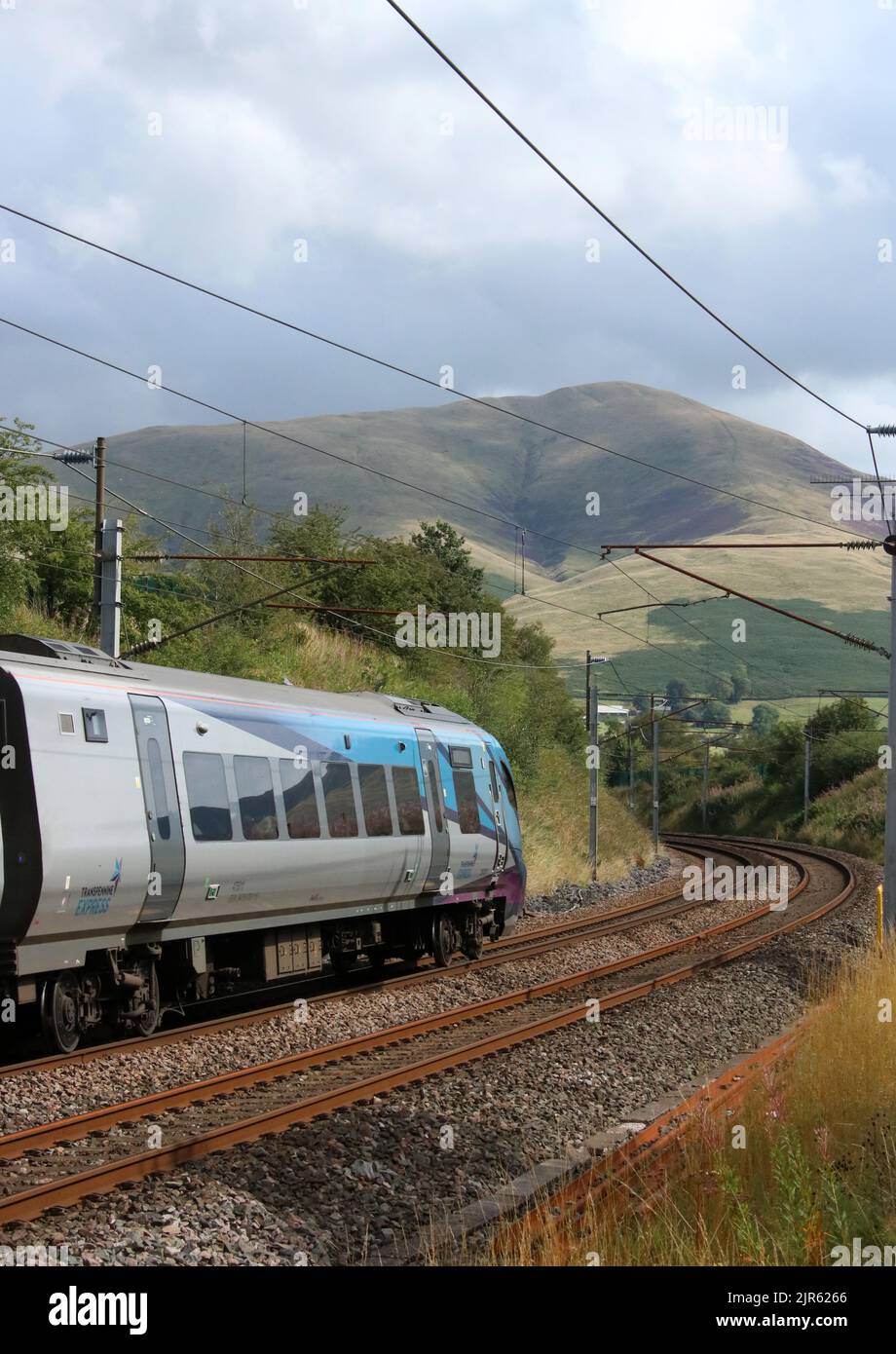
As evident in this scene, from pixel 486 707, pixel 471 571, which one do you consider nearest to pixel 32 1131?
pixel 486 707

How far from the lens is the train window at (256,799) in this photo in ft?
48.9

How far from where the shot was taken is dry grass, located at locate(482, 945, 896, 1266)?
22.3 ft

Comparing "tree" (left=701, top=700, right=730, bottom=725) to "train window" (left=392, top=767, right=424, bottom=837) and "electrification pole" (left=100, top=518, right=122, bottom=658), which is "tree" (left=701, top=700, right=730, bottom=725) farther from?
"train window" (left=392, top=767, right=424, bottom=837)

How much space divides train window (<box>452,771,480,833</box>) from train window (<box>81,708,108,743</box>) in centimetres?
825

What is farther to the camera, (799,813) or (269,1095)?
(799,813)

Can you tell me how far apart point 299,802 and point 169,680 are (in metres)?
2.48

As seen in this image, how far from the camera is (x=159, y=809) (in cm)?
1340

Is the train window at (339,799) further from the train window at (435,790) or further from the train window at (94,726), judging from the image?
the train window at (94,726)

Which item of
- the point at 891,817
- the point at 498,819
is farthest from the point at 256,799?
the point at 891,817

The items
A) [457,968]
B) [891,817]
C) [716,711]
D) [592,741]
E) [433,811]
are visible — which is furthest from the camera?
[716,711]

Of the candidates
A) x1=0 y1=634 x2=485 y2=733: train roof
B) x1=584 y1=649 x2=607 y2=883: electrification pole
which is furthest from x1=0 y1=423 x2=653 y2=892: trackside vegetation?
x1=0 y1=634 x2=485 y2=733: train roof

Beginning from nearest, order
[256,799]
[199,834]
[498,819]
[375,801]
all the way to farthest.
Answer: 1. [199,834]
2. [256,799]
3. [375,801]
4. [498,819]

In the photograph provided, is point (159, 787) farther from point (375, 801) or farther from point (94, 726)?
point (375, 801)
